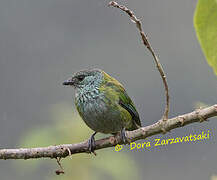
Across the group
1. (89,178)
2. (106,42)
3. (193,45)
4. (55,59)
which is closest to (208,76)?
(193,45)

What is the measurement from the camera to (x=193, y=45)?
13.3 metres

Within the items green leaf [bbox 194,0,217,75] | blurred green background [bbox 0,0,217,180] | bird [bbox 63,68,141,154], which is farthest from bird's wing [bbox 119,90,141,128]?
blurred green background [bbox 0,0,217,180]

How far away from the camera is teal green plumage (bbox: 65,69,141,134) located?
8.84 ft

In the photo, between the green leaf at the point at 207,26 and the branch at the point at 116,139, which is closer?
the green leaf at the point at 207,26

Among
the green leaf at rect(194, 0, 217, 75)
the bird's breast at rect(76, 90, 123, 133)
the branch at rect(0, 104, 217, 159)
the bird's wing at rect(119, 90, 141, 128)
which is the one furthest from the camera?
the bird's wing at rect(119, 90, 141, 128)

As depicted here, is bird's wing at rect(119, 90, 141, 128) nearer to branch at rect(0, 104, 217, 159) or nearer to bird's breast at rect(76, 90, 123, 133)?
bird's breast at rect(76, 90, 123, 133)

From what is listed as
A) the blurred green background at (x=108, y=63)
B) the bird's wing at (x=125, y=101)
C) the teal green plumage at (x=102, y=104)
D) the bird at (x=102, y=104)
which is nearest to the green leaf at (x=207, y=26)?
the bird at (x=102, y=104)

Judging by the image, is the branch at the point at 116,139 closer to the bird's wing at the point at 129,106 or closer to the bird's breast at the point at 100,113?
the bird's breast at the point at 100,113

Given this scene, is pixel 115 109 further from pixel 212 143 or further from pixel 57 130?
pixel 212 143

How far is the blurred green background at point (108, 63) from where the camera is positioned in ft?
34.1

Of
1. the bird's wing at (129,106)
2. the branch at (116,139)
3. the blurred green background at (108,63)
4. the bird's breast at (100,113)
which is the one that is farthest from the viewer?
the blurred green background at (108,63)

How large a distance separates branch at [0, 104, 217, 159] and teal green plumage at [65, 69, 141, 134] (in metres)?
0.53

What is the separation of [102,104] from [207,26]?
2.01 meters

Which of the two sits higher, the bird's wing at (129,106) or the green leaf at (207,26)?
the green leaf at (207,26)
